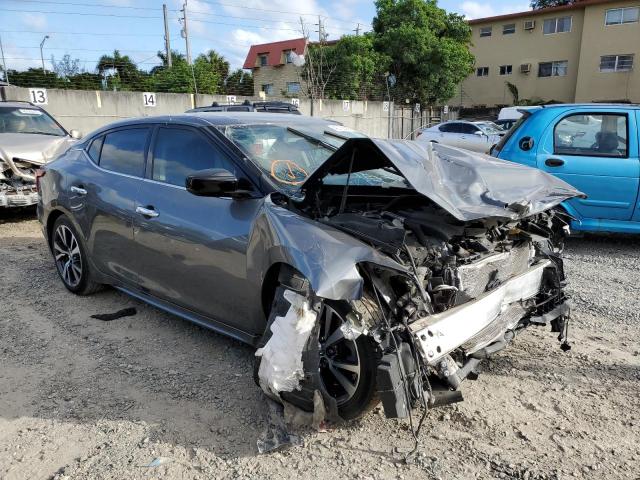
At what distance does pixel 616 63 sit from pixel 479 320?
35.8 metres

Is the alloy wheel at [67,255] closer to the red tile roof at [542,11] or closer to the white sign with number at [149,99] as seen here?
the white sign with number at [149,99]

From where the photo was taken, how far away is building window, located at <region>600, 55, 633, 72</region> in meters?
31.6

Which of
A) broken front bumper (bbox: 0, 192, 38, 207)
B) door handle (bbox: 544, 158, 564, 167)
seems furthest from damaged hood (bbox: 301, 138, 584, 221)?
broken front bumper (bbox: 0, 192, 38, 207)

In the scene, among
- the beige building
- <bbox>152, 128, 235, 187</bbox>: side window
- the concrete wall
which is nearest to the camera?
<bbox>152, 128, 235, 187</bbox>: side window

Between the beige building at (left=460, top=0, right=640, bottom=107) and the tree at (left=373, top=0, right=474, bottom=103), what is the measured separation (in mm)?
6287

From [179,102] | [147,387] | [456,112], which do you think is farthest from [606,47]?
[147,387]

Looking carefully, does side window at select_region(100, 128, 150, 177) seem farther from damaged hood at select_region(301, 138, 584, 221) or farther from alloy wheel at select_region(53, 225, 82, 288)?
damaged hood at select_region(301, 138, 584, 221)

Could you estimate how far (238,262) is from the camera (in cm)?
318

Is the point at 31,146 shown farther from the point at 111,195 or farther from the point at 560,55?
the point at 560,55

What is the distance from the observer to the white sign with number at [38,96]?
14472 millimetres

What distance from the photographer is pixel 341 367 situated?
111 inches

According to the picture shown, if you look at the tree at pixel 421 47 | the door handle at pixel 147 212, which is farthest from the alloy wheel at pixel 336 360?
the tree at pixel 421 47

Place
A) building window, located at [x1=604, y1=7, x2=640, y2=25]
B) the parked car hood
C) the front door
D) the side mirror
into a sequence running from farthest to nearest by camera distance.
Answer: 1. building window, located at [x1=604, y1=7, x2=640, y2=25]
2. the parked car hood
3. the front door
4. the side mirror

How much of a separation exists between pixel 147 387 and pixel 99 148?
2.41m
